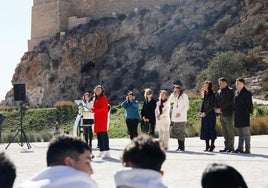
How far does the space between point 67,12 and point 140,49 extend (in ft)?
45.2

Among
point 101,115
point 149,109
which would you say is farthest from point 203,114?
point 101,115

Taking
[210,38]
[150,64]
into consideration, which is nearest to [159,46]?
[150,64]

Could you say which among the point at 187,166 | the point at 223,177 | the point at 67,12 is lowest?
the point at 187,166

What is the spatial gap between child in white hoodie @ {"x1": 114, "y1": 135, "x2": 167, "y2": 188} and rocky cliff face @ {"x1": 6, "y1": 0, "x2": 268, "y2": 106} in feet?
127

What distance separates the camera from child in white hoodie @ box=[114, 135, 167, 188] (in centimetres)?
338

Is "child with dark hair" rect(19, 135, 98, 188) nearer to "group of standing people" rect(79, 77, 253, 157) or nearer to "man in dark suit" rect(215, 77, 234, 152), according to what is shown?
"group of standing people" rect(79, 77, 253, 157)

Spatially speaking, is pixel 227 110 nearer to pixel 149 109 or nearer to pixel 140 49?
pixel 149 109

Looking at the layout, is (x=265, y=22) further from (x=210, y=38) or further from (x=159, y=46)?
(x=159, y=46)

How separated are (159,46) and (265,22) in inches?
415

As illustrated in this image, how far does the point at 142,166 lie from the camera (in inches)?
135

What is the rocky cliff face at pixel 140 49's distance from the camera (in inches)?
1762

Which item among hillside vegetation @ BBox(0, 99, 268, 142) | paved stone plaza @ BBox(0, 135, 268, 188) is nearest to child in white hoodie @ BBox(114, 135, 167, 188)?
paved stone plaza @ BBox(0, 135, 268, 188)

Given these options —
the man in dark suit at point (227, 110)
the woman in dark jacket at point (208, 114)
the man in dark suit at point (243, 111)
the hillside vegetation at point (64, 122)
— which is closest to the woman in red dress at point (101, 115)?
the woman in dark jacket at point (208, 114)

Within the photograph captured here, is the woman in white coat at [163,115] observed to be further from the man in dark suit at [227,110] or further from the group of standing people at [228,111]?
the man in dark suit at [227,110]
